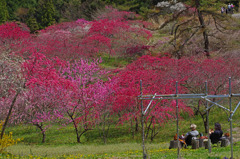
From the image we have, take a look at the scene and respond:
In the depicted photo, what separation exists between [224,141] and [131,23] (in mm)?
30297

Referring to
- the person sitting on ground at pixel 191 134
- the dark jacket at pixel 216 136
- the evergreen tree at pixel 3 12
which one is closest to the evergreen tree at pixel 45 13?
the evergreen tree at pixel 3 12

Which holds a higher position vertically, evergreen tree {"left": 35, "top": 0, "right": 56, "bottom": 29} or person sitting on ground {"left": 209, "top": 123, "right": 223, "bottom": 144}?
evergreen tree {"left": 35, "top": 0, "right": 56, "bottom": 29}

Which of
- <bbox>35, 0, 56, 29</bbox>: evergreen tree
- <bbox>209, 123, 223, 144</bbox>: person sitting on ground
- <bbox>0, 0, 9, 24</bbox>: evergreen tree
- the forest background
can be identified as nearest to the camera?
<bbox>209, 123, 223, 144</bbox>: person sitting on ground

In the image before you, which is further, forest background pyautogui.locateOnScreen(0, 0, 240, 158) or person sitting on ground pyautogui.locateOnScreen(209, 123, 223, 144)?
forest background pyautogui.locateOnScreen(0, 0, 240, 158)

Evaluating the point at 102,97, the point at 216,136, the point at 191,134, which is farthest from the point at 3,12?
the point at 216,136

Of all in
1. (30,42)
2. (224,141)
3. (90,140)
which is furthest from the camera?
(30,42)

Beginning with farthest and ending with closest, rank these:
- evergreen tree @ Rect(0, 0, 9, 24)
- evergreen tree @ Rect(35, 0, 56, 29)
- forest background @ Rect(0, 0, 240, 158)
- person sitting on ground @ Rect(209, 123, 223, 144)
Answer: evergreen tree @ Rect(35, 0, 56, 29) → evergreen tree @ Rect(0, 0, 9, 24) → forest background @ Rect(0, 0, 240, 158) → person sitting on ground @ Rect(209, 123, 223, 144)

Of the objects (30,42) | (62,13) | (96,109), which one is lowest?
(96,109)

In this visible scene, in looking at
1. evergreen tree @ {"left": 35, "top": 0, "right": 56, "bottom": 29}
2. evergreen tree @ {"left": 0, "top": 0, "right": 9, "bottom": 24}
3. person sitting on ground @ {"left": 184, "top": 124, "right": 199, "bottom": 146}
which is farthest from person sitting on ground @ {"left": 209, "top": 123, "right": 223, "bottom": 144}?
evergreen tree @ {"left": 0, "top": 0, "right": 9, "bottom": 24}

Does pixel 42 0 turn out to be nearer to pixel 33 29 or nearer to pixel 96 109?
pixel 33 29

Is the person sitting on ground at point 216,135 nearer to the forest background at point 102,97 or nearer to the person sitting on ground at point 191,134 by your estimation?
the person sitting on ground at point 191,134

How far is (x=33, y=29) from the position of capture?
49062 mm

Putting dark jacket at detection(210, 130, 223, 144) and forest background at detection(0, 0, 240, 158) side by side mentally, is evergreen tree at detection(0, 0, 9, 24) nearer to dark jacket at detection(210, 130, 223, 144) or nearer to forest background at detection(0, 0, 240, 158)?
forest background at detection(0, 0, 240, 158)

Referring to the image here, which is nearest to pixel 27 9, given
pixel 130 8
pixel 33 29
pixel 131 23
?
pixel 33 29
